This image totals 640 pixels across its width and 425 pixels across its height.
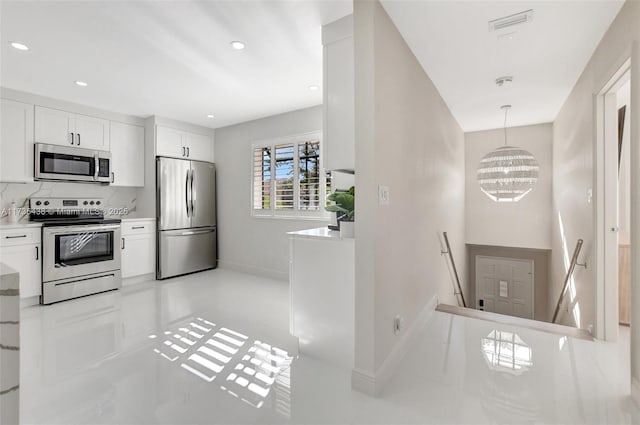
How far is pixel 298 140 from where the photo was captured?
4.55m

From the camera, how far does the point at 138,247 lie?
4648 millimetres

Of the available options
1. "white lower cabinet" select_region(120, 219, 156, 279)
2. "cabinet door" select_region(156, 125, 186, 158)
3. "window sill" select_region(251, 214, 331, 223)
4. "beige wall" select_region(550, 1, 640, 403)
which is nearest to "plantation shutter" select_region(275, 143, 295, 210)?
"window sill" select_region(251, 214, 331, 223)

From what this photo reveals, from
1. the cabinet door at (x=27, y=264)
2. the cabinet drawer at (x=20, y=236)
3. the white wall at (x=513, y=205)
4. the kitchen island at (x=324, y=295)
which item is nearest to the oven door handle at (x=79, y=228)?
the cabinet drawer at (x=20, y=236)

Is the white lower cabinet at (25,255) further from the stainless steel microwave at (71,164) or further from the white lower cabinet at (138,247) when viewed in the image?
the white lower cabinet at (138,247)

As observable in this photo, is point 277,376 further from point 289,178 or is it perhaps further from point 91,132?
point 91,132

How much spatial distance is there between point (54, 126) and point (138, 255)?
2.03m

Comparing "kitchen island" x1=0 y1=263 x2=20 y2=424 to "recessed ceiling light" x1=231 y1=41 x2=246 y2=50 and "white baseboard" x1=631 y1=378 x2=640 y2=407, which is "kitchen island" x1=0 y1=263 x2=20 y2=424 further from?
"white baseboard" x1=631 y1=378 x2=640 y2=407

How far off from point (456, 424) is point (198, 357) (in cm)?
183

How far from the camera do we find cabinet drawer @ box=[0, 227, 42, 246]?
342cm

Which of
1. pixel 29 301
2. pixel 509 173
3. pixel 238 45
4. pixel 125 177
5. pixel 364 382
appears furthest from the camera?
pixel 125 177

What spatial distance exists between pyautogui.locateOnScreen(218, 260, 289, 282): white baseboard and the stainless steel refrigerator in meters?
0.24

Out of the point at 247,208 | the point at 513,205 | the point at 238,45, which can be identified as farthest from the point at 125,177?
the point at 513,205

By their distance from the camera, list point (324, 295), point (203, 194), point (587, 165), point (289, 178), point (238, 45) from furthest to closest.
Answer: point (203, 194)
point (289, 178)
point (587, 165)
point (238, 45)
point (324, 295)

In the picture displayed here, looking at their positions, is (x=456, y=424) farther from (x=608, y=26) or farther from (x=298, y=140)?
(x=298, y=140)
